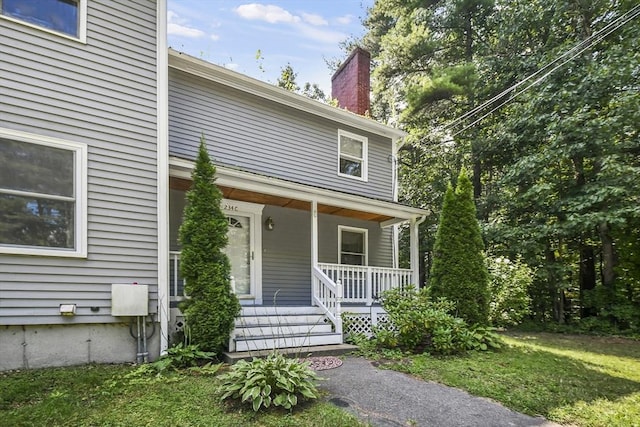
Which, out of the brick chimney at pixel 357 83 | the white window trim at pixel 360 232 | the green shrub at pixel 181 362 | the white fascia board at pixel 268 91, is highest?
the brick chimney at pixel 357 83

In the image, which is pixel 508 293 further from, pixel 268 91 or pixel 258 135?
pixel 268 91

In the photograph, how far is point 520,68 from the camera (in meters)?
12.6

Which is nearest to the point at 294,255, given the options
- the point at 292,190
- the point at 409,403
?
the point at 292,190

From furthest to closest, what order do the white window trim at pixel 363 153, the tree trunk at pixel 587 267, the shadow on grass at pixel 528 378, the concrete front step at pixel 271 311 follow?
the tree trunk at pixel 587 267 → the white window trim at pixel 363 153 → the concrete front step at pixel 271 311 → the shadow on grass at pixel 528 378

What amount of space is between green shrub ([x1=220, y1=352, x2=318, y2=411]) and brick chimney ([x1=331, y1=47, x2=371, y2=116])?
8.48 metres

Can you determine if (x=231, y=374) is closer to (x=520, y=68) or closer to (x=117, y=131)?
(x=117, y=131)

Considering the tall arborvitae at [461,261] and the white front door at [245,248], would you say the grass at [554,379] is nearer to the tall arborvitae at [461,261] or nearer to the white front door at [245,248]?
the tall arborvitae at [461,261]

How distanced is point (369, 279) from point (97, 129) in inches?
219

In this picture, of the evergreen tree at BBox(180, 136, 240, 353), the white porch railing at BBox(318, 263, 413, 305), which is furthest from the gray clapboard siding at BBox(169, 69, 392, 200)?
the white porch railing at BBox(318, 263, 413, 305)

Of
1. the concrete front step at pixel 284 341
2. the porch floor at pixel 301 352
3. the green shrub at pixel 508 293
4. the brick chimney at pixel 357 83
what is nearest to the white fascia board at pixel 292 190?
the concrete front step at pixel 284 341

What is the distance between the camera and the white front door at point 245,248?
7637 mm

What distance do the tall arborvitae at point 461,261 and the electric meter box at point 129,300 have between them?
17.1 ft

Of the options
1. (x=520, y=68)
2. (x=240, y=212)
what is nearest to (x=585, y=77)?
(x=520, y=68)

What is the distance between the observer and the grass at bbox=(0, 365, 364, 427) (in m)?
3.17
